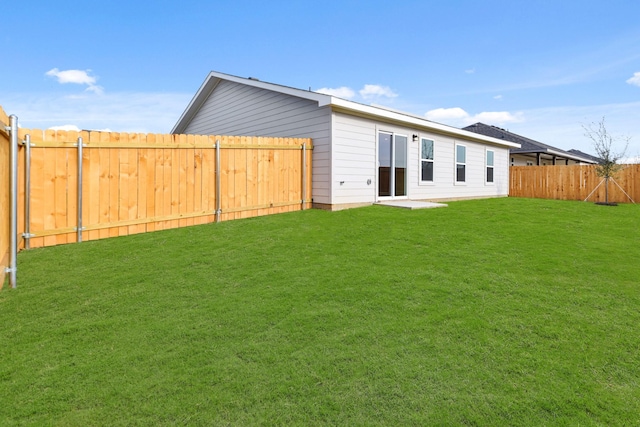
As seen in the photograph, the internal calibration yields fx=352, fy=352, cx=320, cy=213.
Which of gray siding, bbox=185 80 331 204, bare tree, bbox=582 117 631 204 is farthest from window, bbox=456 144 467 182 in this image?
gray siding, bbox=185 80 331 204

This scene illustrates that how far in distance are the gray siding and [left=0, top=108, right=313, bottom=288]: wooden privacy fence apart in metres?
0.76

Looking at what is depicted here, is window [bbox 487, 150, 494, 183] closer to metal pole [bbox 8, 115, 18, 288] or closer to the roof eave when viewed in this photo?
the roof eave

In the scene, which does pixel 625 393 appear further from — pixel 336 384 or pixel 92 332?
pixel 92 332

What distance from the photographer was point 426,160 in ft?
41.8

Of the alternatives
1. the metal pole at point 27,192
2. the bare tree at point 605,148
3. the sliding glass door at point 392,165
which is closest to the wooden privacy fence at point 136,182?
the metal pole at point 27,192

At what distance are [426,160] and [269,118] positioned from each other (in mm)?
5756

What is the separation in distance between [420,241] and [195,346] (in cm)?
425

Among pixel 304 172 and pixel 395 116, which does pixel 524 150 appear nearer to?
pixel 395 116

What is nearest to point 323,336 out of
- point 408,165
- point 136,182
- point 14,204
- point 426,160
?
point 14,204

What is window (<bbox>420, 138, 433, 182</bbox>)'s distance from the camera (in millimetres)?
12508

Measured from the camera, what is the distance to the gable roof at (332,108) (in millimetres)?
9367

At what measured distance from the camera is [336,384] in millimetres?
2395

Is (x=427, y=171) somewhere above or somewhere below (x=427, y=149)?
below

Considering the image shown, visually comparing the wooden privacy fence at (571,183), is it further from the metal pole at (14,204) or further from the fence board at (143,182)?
the metal pole at (14,204)
